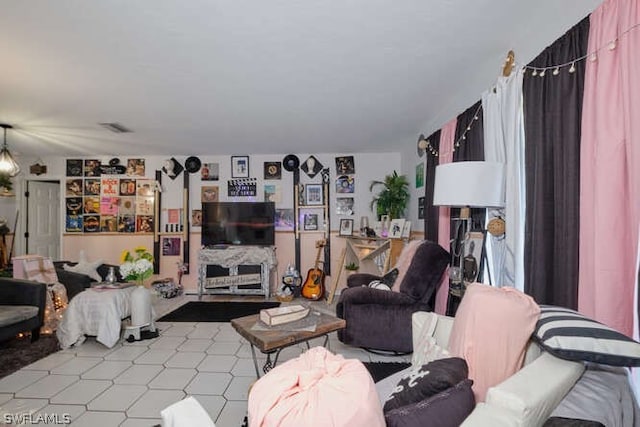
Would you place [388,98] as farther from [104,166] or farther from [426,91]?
[104,166]

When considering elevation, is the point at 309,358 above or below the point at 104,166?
below

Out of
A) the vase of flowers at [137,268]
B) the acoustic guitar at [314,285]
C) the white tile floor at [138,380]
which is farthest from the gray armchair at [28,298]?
the acoustic guitar at [314,285]

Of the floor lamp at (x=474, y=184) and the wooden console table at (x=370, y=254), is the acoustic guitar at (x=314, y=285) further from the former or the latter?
the floor lamp at (x=474, y=184)

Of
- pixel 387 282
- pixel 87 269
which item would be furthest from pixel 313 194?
pixel 87 269

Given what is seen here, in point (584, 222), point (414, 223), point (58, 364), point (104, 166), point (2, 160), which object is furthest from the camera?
point (104, 166)

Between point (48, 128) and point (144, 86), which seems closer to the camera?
point (144, 86)

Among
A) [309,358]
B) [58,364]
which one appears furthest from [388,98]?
[58,364]

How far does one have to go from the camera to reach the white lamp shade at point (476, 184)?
1837 millimetres

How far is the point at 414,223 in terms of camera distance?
418 cm

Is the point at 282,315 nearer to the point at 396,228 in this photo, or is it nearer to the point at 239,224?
the point at 396,228

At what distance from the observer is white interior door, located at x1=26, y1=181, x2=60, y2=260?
5.37 m

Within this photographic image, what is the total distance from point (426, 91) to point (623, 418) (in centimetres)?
247

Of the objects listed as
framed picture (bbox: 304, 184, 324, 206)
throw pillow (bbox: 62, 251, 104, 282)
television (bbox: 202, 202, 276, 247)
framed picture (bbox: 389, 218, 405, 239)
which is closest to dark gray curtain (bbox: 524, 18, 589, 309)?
framed picture (bbox: 389, 218, 405, 239)

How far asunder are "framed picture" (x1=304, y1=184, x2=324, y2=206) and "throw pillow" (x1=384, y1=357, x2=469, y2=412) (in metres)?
4.19
